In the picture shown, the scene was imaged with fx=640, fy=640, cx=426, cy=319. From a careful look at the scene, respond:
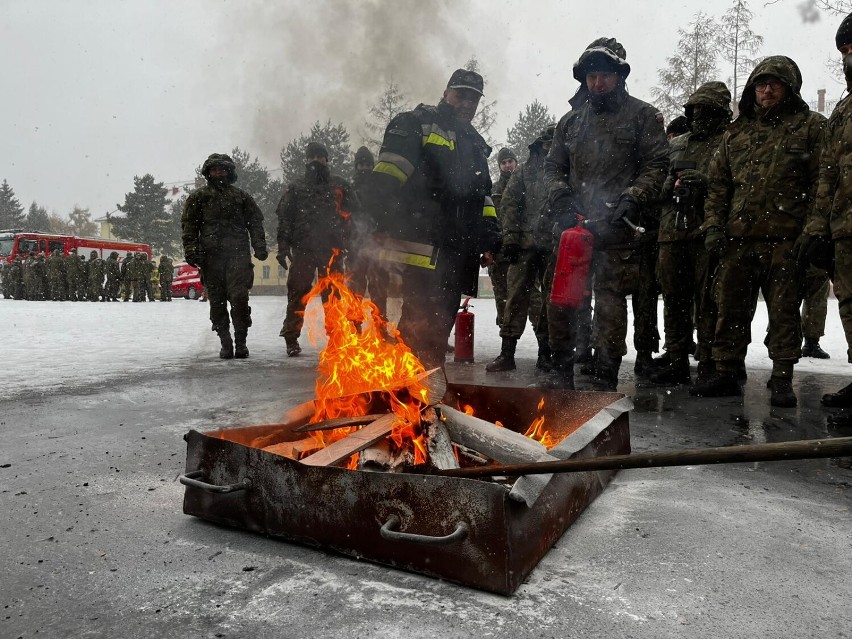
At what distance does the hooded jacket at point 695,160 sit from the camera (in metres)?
5.87

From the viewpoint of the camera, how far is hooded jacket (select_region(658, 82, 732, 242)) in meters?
5.87

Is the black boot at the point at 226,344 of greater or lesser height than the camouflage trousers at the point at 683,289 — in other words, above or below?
below

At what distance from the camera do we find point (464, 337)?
7.49 meters

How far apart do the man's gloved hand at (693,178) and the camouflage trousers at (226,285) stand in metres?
4.94

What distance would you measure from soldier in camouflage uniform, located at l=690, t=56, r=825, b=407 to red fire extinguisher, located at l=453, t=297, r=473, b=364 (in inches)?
109

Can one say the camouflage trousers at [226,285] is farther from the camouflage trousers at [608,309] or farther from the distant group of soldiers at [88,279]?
the distant group of soldiers at [88,279]

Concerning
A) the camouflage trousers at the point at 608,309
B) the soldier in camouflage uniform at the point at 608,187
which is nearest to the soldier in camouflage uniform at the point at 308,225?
the soldier in camouflage uniform at the point at 608,187

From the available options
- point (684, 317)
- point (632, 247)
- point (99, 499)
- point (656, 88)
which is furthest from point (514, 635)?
point (656, 88)

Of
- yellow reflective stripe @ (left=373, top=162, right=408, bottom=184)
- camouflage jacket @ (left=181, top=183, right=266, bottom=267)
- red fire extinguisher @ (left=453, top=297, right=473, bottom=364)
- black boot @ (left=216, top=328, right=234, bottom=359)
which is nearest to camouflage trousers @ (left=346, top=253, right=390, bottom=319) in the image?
camouflage jacket @ (left=181, top=183, right=266, bottom=267)

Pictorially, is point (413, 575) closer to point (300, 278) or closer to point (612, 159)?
point (612, 159)

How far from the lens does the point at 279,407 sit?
4.82m

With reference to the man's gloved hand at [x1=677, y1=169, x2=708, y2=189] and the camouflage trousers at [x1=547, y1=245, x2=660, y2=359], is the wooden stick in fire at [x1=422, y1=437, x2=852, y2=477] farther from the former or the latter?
the man's gloved hand at [x1=677, y1=169, x2=708, y2=189]

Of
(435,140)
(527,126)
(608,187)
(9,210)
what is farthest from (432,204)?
(9,210)

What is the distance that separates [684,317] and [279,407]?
3823 millimetres
